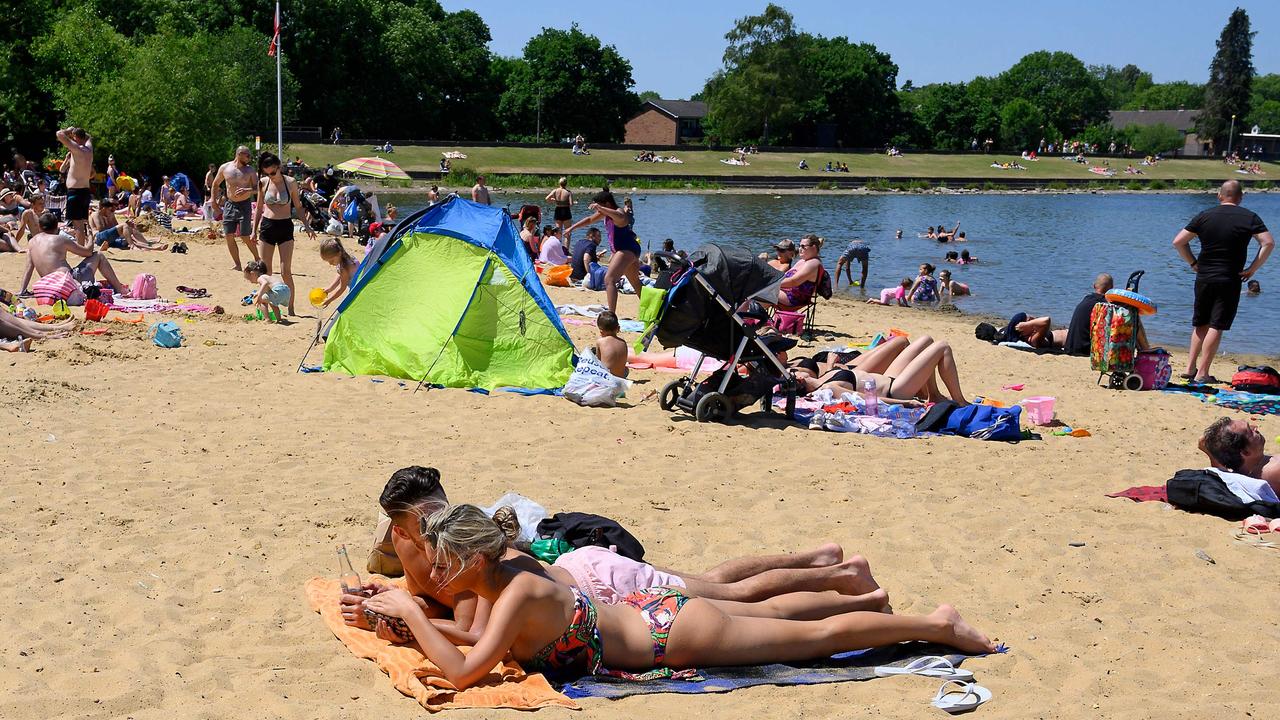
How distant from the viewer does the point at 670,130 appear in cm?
8625

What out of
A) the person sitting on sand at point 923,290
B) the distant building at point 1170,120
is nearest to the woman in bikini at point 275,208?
the person sitting on sand at point 923,290

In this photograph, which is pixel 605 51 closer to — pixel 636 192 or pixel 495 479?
pixel 636 192

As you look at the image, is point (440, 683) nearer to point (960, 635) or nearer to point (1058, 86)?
point (960, 635)

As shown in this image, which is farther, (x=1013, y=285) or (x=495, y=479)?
(x=1013, y=285)

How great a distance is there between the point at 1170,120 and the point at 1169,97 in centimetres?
3456

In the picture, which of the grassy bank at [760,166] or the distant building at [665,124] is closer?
the grassy bank at [760,166]

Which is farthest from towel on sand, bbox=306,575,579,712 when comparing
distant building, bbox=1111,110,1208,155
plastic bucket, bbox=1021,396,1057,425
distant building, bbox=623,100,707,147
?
distant building, bbox=1111,110,1208,155

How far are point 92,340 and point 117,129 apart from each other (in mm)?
22515

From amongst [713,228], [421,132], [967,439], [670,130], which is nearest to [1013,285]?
[713,228]

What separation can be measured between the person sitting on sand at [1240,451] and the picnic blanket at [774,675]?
2.88 meters

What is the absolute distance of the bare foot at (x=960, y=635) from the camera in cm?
454

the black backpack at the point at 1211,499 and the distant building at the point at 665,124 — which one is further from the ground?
the distant building at the point at 665,124

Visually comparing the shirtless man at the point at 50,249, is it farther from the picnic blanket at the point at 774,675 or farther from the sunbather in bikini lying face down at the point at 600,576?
the picnic blanket at the point at 774,675

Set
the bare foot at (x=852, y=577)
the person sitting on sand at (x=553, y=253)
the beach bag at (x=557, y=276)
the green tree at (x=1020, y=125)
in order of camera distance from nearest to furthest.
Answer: the bare foot at (x=852, y=577), the beach bag at (x=557, y=276), the person sitting on sand at (x=553, y=253), the green tree at (x=1020, y=125)
